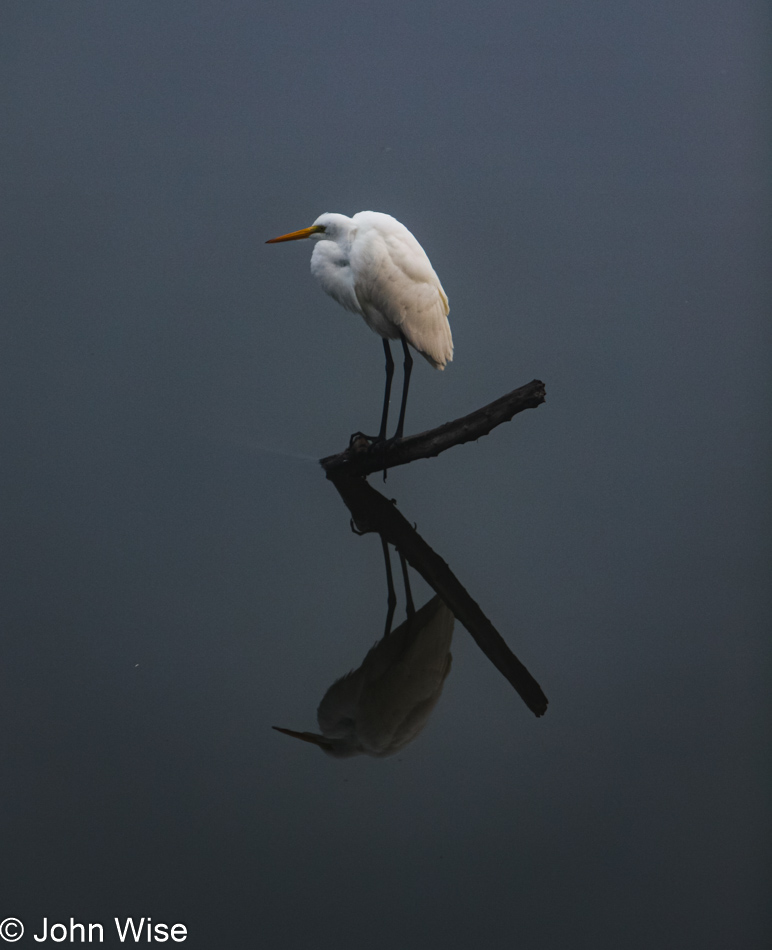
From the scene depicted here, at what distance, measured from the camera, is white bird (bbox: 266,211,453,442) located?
1554 millimetres

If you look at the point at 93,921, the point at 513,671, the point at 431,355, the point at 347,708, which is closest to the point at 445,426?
the point at 431,355

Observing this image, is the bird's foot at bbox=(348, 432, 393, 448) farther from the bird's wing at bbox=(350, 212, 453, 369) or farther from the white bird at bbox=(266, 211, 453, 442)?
the bird's wing at bbox=(350, 212, 453, 369)

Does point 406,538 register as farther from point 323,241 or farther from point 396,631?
point 323,241

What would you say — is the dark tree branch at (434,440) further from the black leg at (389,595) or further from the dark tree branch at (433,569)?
the black leg at (389,595)

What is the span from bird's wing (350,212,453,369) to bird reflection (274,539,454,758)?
58 cm

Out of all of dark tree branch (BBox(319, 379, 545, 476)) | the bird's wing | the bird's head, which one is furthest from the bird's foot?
the bird's head

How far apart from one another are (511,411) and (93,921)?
3.24 ft

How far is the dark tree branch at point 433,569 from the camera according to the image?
4.03 ft

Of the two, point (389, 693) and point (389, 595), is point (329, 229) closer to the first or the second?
point (389, 595)

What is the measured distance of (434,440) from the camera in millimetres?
1589

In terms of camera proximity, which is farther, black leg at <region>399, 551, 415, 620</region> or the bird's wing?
the bird's wing

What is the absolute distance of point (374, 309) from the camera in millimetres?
1621

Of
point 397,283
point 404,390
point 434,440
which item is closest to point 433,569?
point 434,440

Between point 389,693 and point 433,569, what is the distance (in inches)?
13.2
